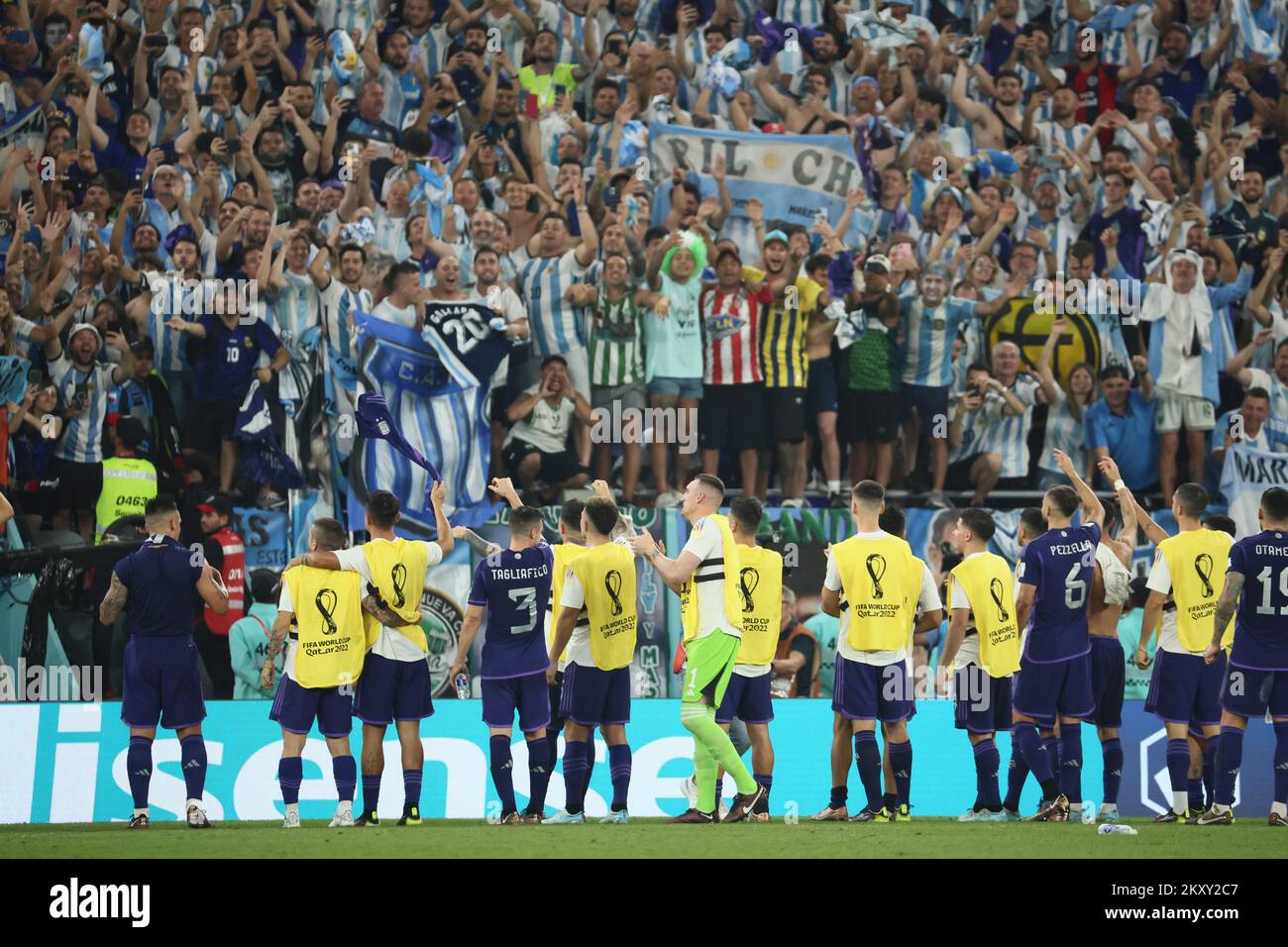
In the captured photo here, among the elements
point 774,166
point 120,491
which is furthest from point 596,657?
point 774,166

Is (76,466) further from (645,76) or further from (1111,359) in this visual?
(1111,359)

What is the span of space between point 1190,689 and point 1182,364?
6191mm

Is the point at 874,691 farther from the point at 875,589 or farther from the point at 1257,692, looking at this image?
the point at 1257,692

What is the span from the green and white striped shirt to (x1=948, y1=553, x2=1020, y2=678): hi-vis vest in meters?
5.79

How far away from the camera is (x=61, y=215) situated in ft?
56.9

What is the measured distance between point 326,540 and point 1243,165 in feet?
43.1

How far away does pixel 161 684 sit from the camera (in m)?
11.5

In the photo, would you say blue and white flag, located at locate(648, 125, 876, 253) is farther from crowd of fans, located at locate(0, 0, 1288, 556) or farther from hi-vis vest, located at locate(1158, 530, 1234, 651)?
hi-vis vest, located at locate(1158, 530, 1234, 651)

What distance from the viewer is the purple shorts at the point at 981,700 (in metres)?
11.8

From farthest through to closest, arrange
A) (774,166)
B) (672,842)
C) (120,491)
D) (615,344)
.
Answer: (774,166) < (615,344) < (120,491) < (672,842)
